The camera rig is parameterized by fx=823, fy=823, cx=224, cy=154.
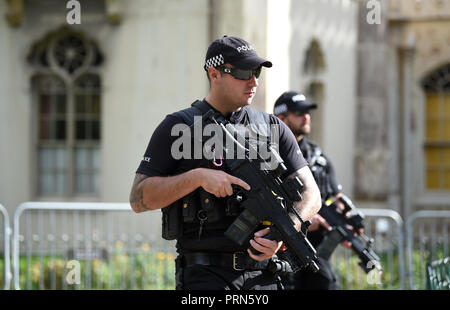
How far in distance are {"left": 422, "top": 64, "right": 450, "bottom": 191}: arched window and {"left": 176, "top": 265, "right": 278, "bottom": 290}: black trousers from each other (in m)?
12.2

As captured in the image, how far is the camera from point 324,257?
6.46 meters

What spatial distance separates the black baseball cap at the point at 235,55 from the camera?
4.32 meters

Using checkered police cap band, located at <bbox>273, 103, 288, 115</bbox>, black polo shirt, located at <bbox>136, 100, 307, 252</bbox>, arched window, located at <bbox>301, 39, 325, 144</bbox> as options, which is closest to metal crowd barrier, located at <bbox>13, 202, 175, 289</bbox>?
checkered police cap band, located at <bbox>273, 103, 288, 115</bbox>

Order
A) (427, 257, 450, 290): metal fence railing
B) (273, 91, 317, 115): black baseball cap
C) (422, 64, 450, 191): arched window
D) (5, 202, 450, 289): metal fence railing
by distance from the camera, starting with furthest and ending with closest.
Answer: (422, 64, 450, 191): arched window < (5, 202, 450, 289): metal fence railing < (273, 91, 317, 115): black baseball cap < (427, 257, 450, 290): metal fence railing

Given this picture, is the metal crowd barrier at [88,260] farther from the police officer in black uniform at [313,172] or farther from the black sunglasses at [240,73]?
the black sunglasses at [240,73]

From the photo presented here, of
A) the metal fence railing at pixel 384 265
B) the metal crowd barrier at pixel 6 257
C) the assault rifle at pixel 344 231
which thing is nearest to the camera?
the assault rifle at pixel 344 231

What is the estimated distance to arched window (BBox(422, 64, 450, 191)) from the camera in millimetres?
15828

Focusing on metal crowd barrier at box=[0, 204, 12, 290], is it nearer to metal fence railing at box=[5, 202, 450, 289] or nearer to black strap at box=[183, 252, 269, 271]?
metal fence railing at box=[5, 202, 450, 289]

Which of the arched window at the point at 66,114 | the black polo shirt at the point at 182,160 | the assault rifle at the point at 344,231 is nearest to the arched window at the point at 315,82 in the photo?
the arched window at the point at 66,114

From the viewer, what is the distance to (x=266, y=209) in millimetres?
4141

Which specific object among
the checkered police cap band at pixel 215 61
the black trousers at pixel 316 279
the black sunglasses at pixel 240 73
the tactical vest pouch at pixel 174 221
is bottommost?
the black trousers at pixel 316 279

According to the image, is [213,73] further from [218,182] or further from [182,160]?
[218,182]

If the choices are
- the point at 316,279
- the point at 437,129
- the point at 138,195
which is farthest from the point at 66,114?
the point at 138,195
